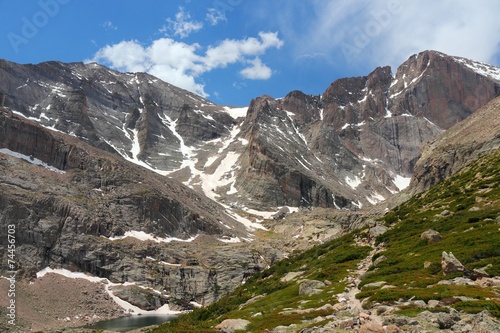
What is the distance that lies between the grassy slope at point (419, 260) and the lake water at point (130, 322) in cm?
5852

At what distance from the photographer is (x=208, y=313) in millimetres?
48625

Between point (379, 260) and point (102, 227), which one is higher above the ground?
point (102, 227)

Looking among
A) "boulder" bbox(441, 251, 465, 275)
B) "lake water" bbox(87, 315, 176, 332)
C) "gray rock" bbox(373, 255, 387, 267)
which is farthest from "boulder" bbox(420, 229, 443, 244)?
"lake water" bbox(87, 315, 176, 332)

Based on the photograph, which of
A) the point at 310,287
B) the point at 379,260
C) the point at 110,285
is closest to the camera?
the point at 310,287

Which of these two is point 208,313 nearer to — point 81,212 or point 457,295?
point 457,295

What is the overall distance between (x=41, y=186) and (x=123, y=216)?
105 ft

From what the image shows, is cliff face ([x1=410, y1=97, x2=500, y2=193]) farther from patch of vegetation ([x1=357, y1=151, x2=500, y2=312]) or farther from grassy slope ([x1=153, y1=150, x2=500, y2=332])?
grassy slope ([x1=153, y1=150, x2=500, y2=332])

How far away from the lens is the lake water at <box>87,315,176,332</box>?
4243 inches

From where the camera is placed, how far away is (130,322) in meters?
115

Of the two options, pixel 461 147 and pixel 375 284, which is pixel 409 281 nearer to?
pixel 375 284

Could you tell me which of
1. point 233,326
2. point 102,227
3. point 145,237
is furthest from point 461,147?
point 102,227

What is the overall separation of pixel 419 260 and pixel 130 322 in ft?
318

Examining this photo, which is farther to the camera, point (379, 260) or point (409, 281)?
point (379, 260)

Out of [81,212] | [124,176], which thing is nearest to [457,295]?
[81,212]
